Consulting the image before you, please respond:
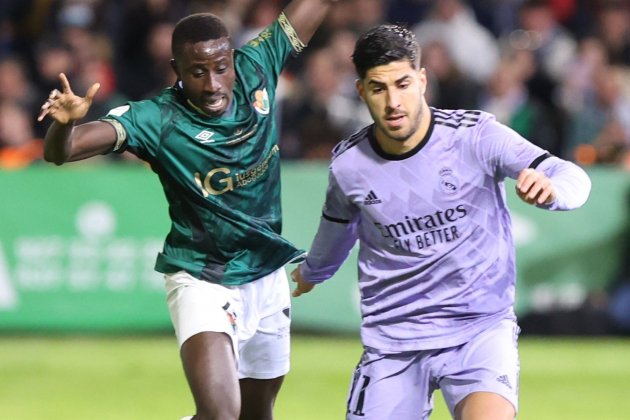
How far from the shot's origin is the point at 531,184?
5.53 meters

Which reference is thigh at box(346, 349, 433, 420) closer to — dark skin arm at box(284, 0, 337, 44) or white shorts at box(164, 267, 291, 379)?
white shorts at box(164, 267, 291, 379)

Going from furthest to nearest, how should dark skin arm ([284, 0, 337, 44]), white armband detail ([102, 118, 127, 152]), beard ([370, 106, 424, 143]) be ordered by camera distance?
dark skin arm ([284, 0, 337, 44]) < white armband detail ([102, 118, 127, 152]) < beard ([370, 106, 424, 143])

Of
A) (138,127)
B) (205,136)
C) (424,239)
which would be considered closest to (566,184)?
(424,239)

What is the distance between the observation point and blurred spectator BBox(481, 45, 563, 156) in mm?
13969

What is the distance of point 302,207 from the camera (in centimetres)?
1280

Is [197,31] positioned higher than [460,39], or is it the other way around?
[460,39]

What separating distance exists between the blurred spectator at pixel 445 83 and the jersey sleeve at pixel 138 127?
25.2 ft

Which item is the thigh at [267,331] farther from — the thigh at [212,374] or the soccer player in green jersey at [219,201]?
the thigh at [212,374]

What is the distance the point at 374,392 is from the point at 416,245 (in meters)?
0.73

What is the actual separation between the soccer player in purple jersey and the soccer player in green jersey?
30.1 inches

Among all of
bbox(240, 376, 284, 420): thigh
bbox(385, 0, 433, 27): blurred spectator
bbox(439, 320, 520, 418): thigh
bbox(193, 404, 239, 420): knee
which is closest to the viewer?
bbox(439, 320, 520, 418): thigh

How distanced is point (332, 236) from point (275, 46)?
151 centimetres

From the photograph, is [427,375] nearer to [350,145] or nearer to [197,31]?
[350,145]

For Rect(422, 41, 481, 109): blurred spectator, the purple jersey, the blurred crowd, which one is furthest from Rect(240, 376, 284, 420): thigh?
Rect(422, 41, 481, 109): blurred spectator
